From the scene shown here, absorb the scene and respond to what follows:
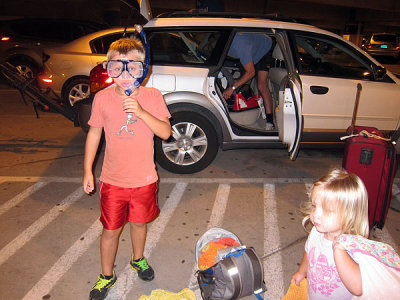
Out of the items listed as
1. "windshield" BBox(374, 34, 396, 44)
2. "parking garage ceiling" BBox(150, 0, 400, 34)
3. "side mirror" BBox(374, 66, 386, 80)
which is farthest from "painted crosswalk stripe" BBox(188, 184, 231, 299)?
"windshield" BBox(374, 34, 396, 44)

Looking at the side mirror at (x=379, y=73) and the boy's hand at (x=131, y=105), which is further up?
Answer: the side mirror at (x=379, y=73)

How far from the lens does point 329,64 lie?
4750 mm

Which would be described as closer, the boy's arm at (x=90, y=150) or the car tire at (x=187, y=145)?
the boy's arm at (x=90, y=150)

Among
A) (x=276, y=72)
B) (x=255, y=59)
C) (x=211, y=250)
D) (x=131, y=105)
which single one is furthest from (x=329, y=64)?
(x=131, y=105)

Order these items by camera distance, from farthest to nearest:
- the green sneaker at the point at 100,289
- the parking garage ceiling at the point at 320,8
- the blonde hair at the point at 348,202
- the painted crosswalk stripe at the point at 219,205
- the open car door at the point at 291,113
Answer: the parking garage ceiling at the point at 320,8, the open car door at the point at 291,113, the painted crosswalk stripe at the point at 219,205, the green sneaker at the point at 100,289, the blonde hair at the point at 348,202

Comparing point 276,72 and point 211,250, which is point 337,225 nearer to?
point 211,250

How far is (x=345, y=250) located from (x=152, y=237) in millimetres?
2082

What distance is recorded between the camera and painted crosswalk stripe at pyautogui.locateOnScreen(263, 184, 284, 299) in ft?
8.50

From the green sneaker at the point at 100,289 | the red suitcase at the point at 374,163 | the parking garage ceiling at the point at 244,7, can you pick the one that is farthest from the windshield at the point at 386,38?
the green sneaker at the point at 100,289

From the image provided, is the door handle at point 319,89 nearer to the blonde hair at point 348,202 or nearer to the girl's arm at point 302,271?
the girl's arm at point 302,271

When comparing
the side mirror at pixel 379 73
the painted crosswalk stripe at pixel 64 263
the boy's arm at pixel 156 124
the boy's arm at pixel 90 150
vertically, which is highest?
the side mirror at pixel 379 73

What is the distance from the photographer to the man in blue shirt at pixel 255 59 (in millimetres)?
4605

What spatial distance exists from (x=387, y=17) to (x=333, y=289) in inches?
1043

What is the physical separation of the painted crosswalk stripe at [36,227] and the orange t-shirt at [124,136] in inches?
51.3
